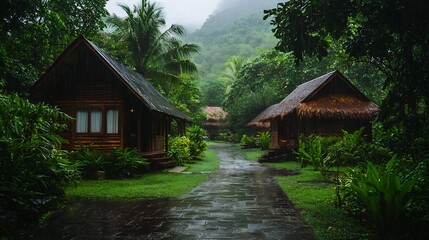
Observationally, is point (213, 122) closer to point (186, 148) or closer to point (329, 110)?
point (186, 148)

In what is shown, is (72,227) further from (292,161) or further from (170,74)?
(170,74)

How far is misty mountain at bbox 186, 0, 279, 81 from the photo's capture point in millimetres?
75750

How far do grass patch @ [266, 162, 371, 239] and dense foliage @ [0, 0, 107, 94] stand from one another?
8.47m

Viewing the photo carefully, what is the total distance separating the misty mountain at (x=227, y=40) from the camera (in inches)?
2982

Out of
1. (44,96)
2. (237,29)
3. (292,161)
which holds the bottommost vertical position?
(292,161)

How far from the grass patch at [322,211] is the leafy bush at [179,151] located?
7.37 meters

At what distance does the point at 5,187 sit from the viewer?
515 cm

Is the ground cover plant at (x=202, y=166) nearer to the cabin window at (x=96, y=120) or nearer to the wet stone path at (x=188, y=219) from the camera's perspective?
the cabin window at (x=96, y=120)

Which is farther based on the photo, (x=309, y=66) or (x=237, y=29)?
(x=237, y=29)

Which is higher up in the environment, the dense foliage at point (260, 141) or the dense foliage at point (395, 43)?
the dense foliage at point (395, 43)

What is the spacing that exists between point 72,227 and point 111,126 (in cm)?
808

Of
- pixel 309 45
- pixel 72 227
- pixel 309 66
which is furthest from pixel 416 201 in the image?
pixel 309 66

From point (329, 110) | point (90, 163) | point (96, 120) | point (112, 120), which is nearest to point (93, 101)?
point (96, 120)

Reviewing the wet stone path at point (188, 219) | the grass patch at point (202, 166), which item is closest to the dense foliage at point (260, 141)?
the grass patch at point (202, 166)
